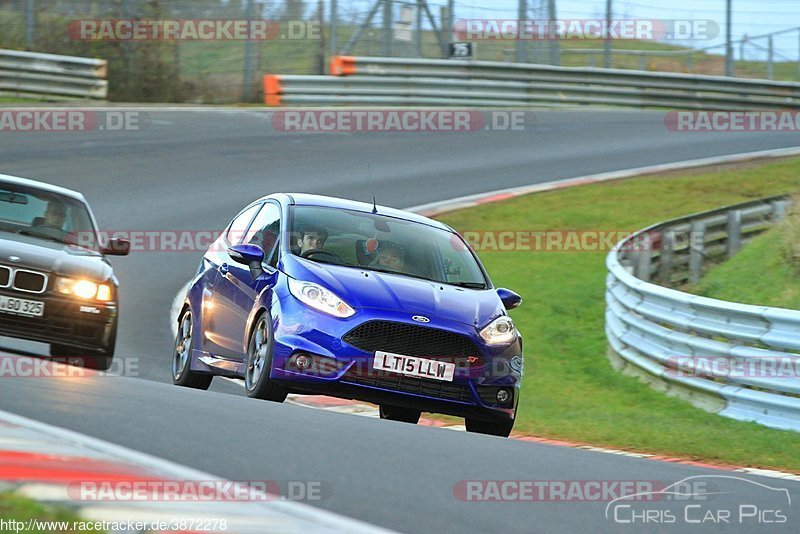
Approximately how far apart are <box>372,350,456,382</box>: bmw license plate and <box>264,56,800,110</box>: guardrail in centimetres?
1736

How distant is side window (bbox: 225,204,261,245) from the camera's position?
33.0ft

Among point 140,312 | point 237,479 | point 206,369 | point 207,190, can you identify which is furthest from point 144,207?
point 237,479

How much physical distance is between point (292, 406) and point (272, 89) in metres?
18.8

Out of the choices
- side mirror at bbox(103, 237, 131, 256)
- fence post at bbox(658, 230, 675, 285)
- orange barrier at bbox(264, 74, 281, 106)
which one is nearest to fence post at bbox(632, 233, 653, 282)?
fence post at bbox(658, 230, 675, 285)

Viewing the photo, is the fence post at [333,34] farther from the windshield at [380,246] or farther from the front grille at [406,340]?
the front grille at [406,340]

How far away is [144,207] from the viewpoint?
1791cm

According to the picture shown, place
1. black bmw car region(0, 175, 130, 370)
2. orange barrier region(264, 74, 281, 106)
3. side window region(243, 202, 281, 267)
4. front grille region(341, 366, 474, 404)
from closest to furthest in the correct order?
front grille region(341, 366, 474, 404)
side window region(243, 202, 281, 267)
black bmw car region(0, 175, 130, 370)
orange barrier region(264, 74, 281, 106)

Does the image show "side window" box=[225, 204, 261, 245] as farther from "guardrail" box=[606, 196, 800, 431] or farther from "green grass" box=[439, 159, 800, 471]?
"guardrail" box=[606, 196, 800, 431]

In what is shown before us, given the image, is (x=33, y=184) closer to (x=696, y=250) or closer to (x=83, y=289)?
(x=83, y=289)

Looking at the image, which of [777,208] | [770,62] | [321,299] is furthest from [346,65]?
[321,299]

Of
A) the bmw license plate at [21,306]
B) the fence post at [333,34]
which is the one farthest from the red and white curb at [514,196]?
the fence post at [333,34]

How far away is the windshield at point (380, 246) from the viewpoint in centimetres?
892

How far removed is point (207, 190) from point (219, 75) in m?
7.78

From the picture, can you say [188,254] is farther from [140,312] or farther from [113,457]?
[113,457]
